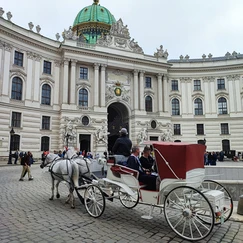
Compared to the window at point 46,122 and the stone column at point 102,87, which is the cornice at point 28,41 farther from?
the window at point 46,122

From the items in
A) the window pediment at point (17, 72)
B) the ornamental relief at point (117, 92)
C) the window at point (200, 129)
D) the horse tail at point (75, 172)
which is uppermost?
the window pediment at point (17, 72)

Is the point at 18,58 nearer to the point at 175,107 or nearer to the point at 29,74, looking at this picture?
the point at 29,74

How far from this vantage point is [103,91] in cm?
3597

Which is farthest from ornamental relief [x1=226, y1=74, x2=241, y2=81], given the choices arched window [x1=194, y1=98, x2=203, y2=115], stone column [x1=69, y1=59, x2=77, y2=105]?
stone column [x1=69, y1=59, x2=77, y2=105]

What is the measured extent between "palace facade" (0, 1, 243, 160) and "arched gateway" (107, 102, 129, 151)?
0.19 m

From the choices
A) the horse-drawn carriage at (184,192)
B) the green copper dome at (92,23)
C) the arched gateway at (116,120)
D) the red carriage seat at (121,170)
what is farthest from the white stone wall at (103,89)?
the horse-drawn carriage at (184,192)

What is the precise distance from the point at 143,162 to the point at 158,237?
90.4 inches

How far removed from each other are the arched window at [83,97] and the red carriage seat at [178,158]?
30.6 m

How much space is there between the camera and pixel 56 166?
798 centimetres

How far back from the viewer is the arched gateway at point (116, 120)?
127ft

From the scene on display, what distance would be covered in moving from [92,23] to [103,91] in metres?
16.1

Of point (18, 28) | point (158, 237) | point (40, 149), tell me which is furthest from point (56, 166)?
point (18, 28)

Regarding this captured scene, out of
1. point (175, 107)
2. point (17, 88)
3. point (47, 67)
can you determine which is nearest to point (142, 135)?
point (175, 107)

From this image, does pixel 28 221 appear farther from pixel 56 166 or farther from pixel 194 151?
pixel 194 151
